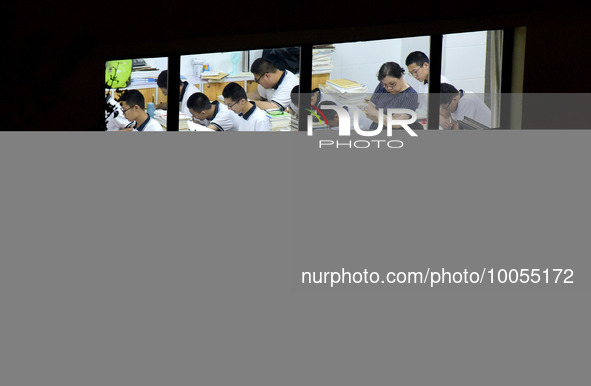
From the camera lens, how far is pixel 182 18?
19.9ft

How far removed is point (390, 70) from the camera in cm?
719

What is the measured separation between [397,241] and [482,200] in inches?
27.4

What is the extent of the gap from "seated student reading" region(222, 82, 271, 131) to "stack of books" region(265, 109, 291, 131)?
0.11 ft

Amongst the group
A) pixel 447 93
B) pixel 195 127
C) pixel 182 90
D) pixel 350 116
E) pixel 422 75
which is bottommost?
pixel 195 127

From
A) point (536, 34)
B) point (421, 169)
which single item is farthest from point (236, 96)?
point (536, 34)

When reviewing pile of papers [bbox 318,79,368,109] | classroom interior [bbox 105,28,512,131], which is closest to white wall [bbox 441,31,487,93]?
classroom interior [bbox 105,28,512,131]

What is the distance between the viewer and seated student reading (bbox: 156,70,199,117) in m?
6.39

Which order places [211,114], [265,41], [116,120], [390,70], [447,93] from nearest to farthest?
[116,120]
[265,41]
[211,114]
[390,70]
[447,93]

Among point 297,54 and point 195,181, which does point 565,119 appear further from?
point 195,181

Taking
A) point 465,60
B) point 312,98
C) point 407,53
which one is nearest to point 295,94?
point 312,98

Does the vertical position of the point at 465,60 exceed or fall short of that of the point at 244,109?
it exceeds it

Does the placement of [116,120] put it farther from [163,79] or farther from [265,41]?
[265,41]

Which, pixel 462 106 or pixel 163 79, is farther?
pixel 462 106

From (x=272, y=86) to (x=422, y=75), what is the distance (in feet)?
4.16
